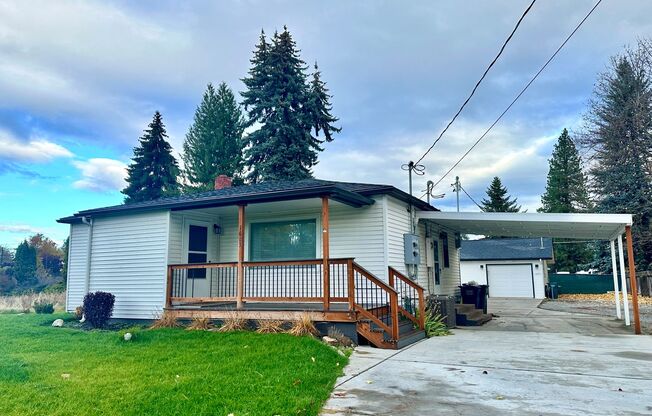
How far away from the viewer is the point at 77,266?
37.5 feet

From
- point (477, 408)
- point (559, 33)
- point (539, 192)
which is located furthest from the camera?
point (539, 192)

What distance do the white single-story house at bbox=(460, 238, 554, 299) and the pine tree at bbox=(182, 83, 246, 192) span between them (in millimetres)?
16121

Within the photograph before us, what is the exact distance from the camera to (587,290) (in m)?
25.0

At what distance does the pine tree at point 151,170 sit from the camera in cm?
2847

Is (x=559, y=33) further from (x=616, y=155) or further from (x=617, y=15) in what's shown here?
(x=616, y=155)

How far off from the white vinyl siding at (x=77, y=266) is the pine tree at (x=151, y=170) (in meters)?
17.2

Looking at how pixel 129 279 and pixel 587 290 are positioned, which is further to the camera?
pixel 587 290

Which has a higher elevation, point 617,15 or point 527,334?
point 617,15

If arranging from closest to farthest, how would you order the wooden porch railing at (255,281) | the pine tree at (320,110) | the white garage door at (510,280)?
the wooden porch railing at (255,281) → the white garage door at (510,280) → the pine tree at (320,110)

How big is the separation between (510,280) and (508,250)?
6.12ft

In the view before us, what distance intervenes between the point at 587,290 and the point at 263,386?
26.4m

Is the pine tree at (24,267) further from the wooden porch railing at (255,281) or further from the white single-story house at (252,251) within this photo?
the wooden porch railing at (255,281)

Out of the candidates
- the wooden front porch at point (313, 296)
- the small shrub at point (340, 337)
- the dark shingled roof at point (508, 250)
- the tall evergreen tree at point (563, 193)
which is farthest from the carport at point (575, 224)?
the tall evergreen tree at point (563, 193)

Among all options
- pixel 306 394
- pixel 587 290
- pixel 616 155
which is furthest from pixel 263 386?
pixel 587 290
